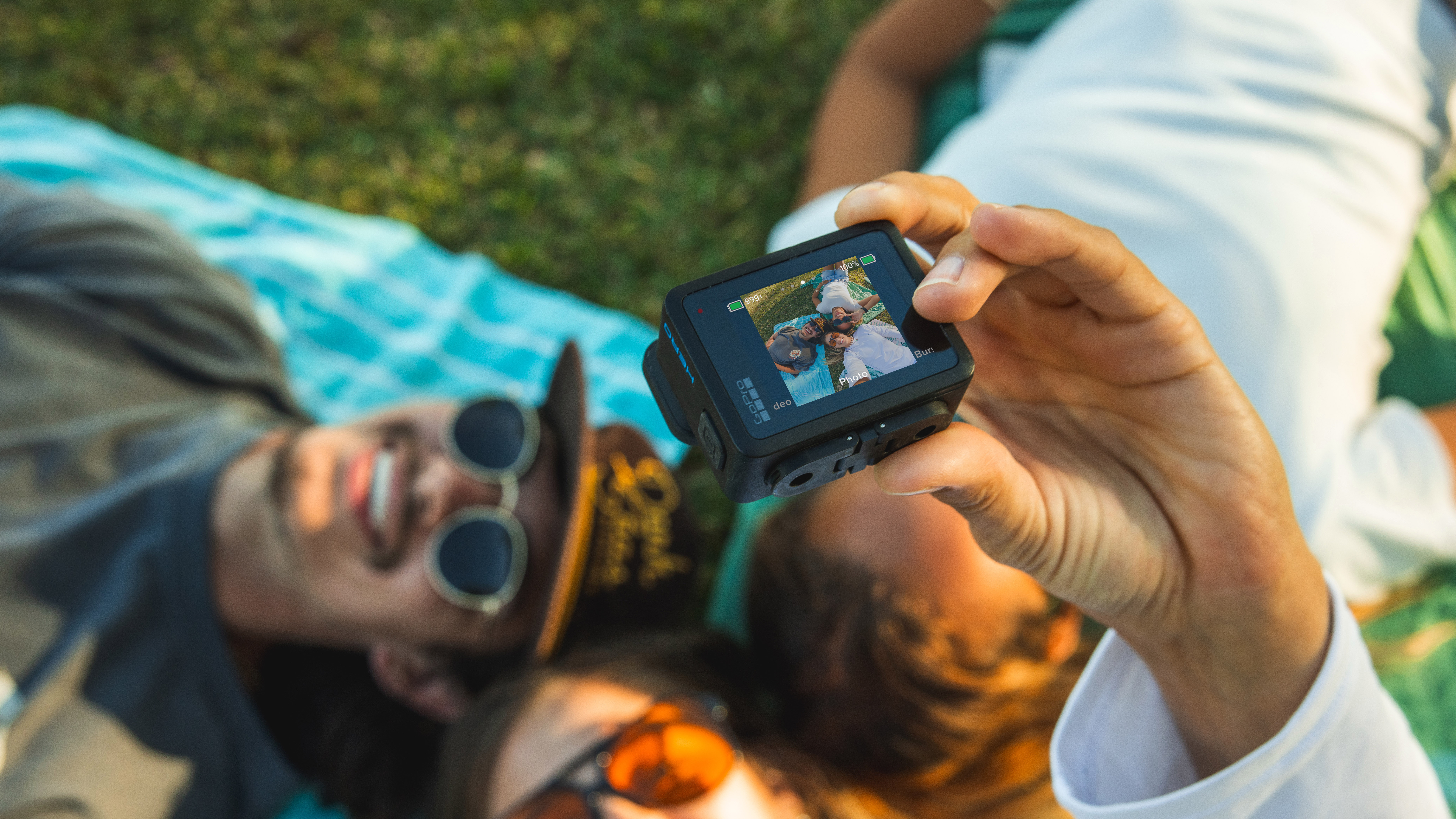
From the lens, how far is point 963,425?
105cm

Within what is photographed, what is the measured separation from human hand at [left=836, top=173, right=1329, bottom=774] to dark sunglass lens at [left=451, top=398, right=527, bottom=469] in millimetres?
1503

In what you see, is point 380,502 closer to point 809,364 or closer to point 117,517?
point 117,517

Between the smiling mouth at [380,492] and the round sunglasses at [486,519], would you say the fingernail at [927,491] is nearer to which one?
the round sunglasses at [486,519]

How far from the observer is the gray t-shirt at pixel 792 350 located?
1060mm

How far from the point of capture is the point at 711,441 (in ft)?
3.44

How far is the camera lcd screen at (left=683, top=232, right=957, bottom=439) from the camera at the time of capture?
1.03 m

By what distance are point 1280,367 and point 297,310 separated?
10.6 ft

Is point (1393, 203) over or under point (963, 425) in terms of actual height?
under

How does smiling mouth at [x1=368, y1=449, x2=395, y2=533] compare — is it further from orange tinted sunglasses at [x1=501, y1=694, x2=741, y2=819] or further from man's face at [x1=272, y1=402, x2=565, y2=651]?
orange tinted sunglasses at [x1=501, y1=694, x2=741, y2=819]

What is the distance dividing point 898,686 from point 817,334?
1385 mm

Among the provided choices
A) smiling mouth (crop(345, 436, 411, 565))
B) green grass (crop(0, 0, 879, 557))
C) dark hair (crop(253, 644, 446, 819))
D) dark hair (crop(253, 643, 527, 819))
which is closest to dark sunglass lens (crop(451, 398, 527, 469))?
smiling mouth (crop(345, 436, 411, 565))

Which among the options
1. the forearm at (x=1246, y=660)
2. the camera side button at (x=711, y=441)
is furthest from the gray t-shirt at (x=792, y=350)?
the forearm at (x=1246, y=660)

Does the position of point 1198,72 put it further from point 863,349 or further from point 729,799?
point 729,799

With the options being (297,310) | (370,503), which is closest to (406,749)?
(370,503)
